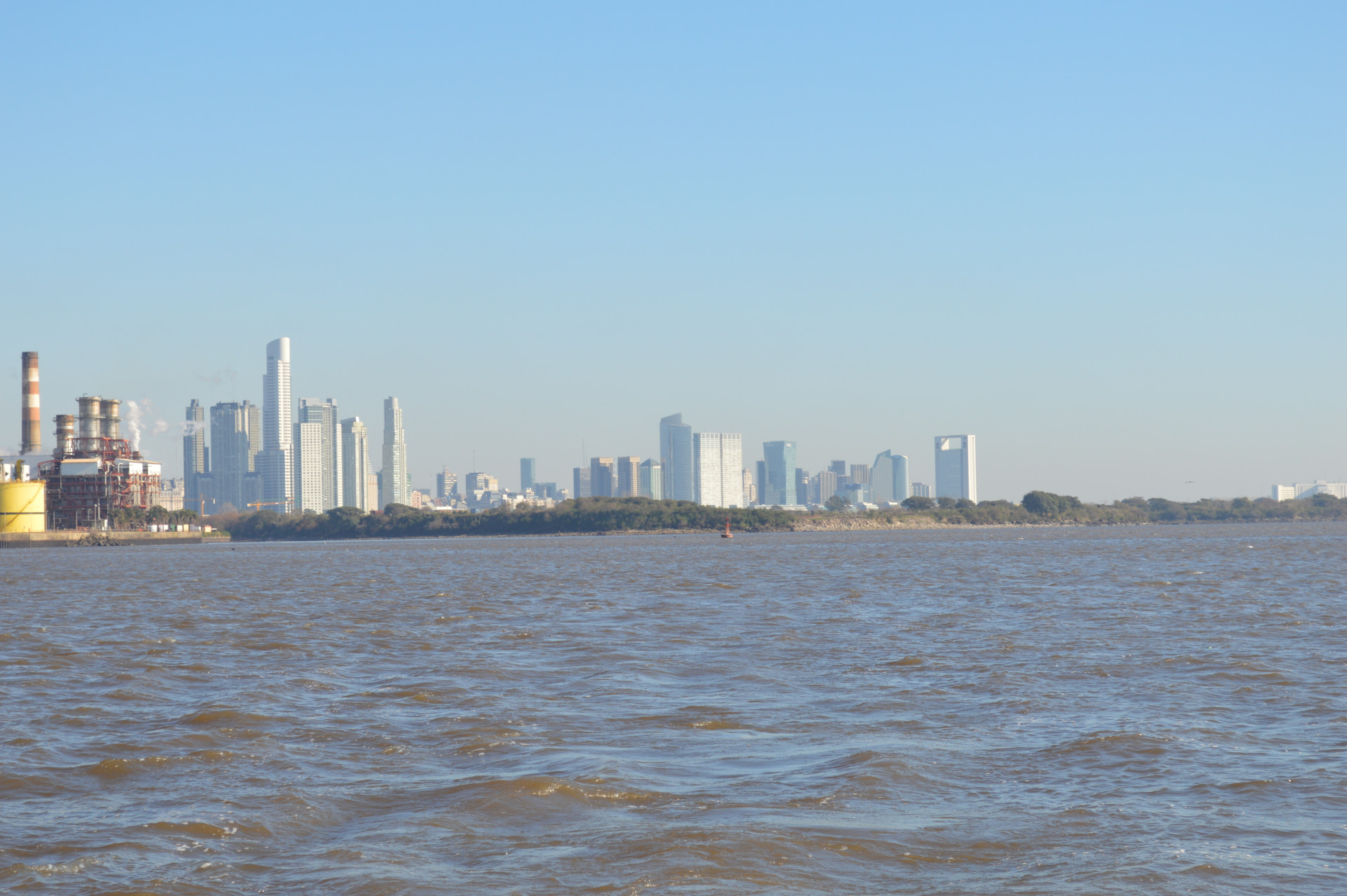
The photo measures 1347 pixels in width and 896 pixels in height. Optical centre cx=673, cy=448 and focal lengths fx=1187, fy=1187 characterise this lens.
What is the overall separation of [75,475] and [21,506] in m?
15.2

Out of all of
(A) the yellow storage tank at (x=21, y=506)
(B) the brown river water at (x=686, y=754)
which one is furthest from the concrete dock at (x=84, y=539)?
(B) the brown river water at (x=686, y=754)

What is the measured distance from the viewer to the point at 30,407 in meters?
154

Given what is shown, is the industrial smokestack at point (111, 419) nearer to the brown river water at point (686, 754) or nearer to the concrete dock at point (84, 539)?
the concrete dock at point (84, 539)

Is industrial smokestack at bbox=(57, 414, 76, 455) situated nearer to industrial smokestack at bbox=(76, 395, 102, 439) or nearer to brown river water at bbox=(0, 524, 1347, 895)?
industrial smokestack at bbox=(76, 395, 102, 439)

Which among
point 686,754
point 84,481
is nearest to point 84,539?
point 84,481

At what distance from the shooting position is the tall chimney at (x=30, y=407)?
151 m

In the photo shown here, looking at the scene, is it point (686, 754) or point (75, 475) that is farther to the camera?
point (75, 475)

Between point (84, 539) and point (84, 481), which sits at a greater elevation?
point (84, 481)

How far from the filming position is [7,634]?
94.4 feet

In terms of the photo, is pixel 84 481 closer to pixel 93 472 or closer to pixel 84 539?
pixel 93 472

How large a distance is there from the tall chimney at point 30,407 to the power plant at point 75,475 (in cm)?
9

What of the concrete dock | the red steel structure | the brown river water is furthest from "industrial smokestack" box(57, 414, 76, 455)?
the brown river water

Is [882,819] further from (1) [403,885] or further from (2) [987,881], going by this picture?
(1) [403,885]

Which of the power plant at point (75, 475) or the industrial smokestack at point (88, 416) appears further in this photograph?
the industrial smokestack at point (88, 416)
